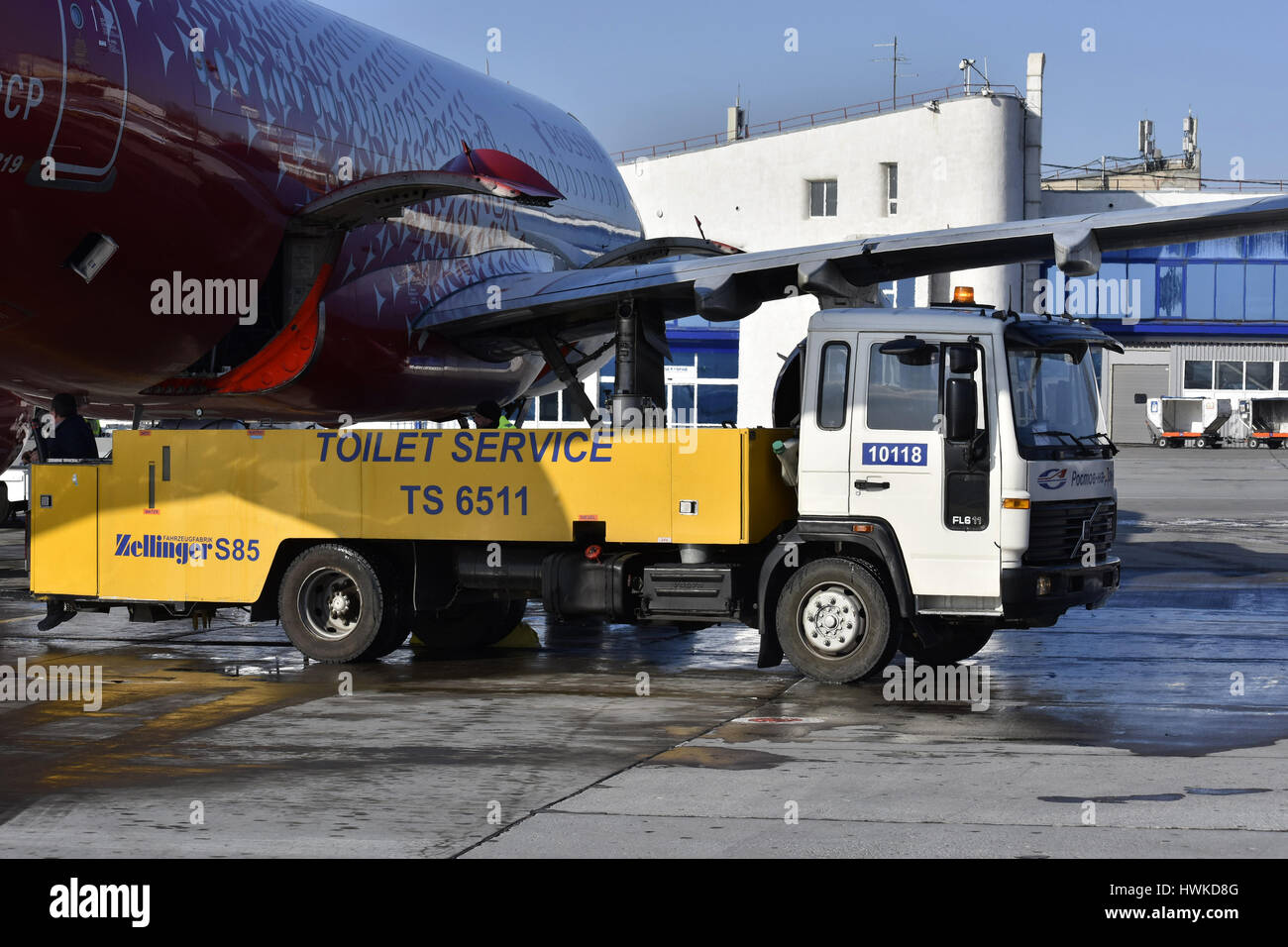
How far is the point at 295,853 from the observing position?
22.8 ft

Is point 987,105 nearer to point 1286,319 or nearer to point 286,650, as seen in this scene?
point 1286,319

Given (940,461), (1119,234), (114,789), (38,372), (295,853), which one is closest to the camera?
(295,853)

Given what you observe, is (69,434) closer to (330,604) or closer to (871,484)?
(330,604)

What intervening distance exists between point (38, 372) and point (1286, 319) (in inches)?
2461

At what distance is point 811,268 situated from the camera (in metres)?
15.2

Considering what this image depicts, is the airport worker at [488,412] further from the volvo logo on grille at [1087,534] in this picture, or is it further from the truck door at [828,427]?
the volvo logo on grille at [1087,534]

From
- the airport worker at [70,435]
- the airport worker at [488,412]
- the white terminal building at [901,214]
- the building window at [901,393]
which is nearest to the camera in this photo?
the building window at [901,393]

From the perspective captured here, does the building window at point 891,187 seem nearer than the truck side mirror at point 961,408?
No

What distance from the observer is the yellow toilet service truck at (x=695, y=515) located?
1195 cm

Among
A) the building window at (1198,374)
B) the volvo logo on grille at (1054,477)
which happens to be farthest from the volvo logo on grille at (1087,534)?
the building window at (1198,374)

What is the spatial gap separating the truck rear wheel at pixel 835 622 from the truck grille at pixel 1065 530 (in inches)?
47.2

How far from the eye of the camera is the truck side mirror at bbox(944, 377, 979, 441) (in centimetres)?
1167
